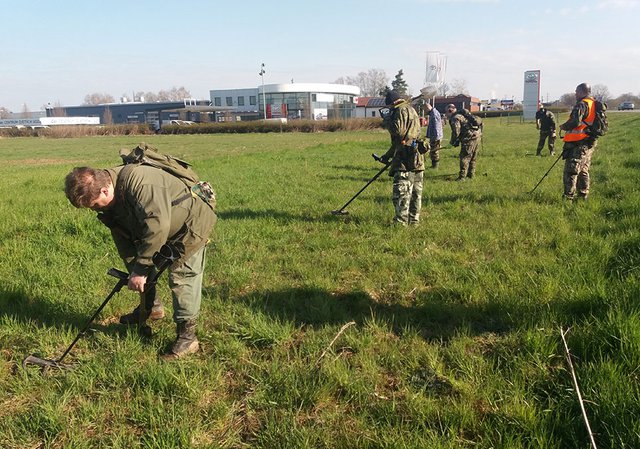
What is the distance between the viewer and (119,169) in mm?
3227

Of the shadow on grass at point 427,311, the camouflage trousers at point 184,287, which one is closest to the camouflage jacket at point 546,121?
the shadow on grass at point 427,311

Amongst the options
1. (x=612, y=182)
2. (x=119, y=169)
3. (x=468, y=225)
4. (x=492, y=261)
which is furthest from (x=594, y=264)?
(x=612, y=182)

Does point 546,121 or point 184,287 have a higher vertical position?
point 546,121

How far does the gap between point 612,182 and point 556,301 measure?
693 cm

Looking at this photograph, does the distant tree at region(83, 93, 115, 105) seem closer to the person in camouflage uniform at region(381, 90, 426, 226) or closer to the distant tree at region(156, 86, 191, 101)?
the distant tree at region(156, 86, 191, 101)

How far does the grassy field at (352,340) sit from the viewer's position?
2557 millimetres

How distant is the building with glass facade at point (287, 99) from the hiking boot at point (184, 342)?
8509cm

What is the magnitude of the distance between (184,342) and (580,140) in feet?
24.3

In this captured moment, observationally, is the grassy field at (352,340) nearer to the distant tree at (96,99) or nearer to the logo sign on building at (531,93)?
the logo sign on building at (531,93)

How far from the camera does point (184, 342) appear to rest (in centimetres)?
350

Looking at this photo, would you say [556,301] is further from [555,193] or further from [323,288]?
[555,193]

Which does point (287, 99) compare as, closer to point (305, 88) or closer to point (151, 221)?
point (305, 88)

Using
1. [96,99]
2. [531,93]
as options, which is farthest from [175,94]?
[531,93]

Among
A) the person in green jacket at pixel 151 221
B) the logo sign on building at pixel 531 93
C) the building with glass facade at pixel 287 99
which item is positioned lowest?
the person in green jacket at pixel 151 221
